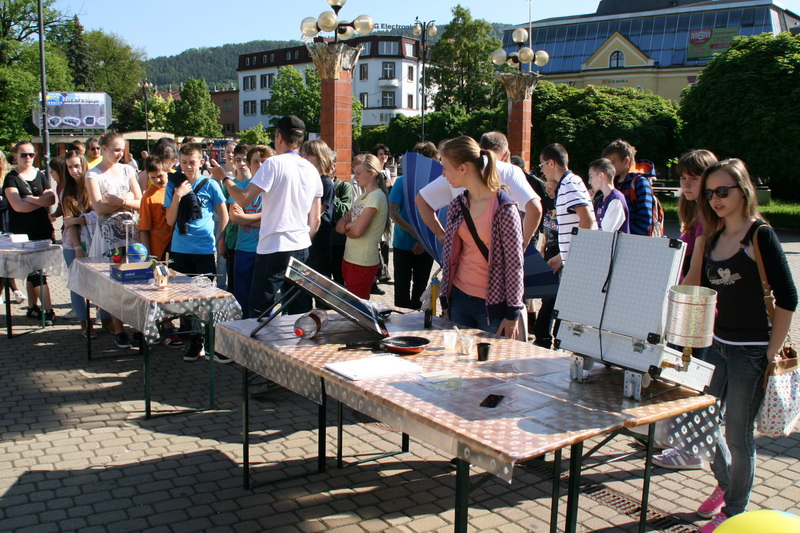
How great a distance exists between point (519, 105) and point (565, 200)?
54.6 ft

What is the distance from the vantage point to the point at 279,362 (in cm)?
369

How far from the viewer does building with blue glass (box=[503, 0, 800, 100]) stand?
188 ft

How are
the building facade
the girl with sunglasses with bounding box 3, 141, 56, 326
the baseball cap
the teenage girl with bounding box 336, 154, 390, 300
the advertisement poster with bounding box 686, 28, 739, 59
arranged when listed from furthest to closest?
the building facade < the advertisement poster with bounding box 686, 28, 739, 59 < the girl with sunglasses with bounding box 3, 141, 56, 326 < the teenage girl with bounding box 336, 154, 390, 300 < the baseball cap

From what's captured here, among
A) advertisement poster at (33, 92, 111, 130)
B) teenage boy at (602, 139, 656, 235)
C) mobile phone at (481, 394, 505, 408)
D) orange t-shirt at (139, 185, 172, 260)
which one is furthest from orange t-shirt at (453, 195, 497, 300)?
advertisement poster at (33, 92, 111, 130)

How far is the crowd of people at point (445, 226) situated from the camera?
3539 millimetres

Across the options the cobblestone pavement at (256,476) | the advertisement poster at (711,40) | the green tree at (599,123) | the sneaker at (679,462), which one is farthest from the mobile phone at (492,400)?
the advertisement poster at (711,40)

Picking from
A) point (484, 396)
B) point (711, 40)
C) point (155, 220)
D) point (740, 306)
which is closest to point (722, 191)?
point (740, 306)

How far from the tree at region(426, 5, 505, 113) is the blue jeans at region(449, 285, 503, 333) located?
209 ft

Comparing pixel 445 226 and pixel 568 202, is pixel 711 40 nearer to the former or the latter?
pixel 568 202

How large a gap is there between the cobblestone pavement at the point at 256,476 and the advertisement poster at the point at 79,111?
182 feet

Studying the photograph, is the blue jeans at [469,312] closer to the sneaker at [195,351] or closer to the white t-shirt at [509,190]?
the white t-shirt at [509,190]

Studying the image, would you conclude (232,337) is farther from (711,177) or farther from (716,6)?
(716,6)

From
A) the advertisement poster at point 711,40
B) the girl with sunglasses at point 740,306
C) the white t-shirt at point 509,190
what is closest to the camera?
Result: the girl with sunglasses at point 740,306

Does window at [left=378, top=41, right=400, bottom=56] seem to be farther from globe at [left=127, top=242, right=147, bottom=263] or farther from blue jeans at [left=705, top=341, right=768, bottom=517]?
blue jeans at [left=705, top=341, right=768, bottom=517]
